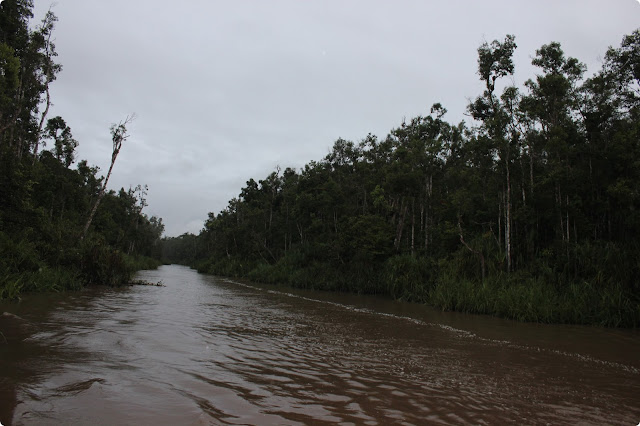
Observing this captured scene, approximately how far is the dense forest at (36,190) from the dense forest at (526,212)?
14.0 metres

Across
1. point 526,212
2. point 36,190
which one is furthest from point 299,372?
point 36,190

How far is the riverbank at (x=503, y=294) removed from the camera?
11792 millimetres

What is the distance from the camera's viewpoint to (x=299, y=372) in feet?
18.9

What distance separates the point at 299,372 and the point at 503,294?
1042cm

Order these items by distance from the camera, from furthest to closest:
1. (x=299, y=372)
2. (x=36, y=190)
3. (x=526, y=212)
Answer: (x=36, y=190), (x=526, y=212), (x=299, y=372)

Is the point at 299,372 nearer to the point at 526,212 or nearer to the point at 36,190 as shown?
the point at 526,212

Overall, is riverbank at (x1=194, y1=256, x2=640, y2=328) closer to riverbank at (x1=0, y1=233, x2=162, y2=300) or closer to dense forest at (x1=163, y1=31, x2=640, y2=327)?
dense forest at (x1=163, y1=31, x2=640, y2=327)

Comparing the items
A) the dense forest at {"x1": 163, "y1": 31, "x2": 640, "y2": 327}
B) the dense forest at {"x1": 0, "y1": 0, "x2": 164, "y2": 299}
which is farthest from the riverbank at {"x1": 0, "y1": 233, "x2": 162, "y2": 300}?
the dense forest at {"x1": 163, "y1": 31, "x2": 640, "y2": 327}

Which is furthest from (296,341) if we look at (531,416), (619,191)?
(619,191)

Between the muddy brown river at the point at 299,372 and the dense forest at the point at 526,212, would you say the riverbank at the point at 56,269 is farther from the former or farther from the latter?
the dense forest at the point at 526,212

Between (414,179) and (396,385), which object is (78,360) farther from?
(414,179)

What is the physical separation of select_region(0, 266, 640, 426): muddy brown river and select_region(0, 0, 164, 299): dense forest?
535 cm

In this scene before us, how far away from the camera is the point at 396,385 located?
528cm

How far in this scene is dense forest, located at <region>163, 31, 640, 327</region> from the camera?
13.1m
